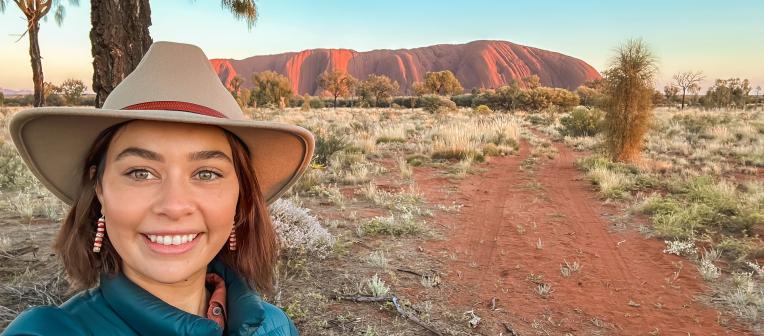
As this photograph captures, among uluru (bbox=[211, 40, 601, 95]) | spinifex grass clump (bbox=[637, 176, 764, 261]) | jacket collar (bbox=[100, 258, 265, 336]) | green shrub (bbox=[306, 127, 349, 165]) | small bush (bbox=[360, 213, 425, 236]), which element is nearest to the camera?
jacket collar (bbox=[100, 258, 265, 336])

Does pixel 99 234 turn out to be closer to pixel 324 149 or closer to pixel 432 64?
pixel 324 149

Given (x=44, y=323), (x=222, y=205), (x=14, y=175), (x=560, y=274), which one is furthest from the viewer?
(x=14, y=175)

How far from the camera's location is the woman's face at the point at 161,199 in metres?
1.25

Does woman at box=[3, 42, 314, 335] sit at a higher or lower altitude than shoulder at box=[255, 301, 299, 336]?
higher

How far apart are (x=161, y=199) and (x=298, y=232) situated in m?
3.62

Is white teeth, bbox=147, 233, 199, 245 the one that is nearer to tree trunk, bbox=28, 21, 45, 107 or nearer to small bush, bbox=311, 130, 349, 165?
small bush, bbox=311, 130, 349, 165

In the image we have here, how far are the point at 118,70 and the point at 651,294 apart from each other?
4.89 meters

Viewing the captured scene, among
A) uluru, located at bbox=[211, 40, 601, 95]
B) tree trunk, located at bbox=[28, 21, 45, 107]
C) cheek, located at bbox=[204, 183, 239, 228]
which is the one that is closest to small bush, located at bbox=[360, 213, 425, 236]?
cheek, located at bbox=[204, 183, 239, 228]

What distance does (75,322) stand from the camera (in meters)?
1.10

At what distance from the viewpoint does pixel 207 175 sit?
1369mm

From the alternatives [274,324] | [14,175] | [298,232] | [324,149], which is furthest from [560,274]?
[14,175]

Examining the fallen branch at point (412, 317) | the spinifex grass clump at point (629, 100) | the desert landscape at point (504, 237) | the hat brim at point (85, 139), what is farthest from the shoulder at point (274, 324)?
the spinifex grass clump at point (629, 100)

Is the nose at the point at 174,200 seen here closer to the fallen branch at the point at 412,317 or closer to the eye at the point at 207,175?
the eye at the point at 207,175

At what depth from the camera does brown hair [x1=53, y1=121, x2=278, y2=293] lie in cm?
141
